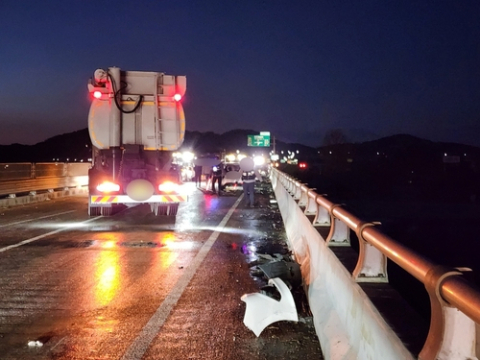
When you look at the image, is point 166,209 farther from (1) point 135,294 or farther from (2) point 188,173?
(2) point 188,173

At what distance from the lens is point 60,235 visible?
41.3ft

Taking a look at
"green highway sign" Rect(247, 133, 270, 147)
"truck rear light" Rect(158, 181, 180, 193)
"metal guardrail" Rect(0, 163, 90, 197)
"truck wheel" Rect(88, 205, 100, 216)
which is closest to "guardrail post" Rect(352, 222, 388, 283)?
"truck rear light" Rect(158, 181, 180, 193)

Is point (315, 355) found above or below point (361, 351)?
below

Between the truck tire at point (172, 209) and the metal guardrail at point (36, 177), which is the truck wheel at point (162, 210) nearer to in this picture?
the truck tire at point (172, 209)

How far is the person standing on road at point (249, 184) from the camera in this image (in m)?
20.8

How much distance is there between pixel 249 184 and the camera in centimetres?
2120

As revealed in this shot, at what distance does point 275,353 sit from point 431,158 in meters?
98.0

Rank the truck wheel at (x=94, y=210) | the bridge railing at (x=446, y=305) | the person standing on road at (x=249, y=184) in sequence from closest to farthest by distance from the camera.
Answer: the bridge railing at (x=446, y=305) → the truck wheel at (x=94, y=210) → the person standing on road at (x=249, y=184)

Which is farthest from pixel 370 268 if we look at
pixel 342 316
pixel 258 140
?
pixel 258 140

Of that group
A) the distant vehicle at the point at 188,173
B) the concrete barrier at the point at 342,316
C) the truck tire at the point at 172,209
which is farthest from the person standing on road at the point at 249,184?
the concrete barrier at the point at 342,316

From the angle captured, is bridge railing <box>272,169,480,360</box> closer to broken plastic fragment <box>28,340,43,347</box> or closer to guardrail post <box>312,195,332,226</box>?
broken plastic fragment <box>28,340,43,347</box>

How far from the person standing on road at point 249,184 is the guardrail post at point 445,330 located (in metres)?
17.9

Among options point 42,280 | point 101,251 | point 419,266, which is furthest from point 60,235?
point 419,266

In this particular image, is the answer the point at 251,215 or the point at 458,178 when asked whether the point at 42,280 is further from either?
the point at 458,178
